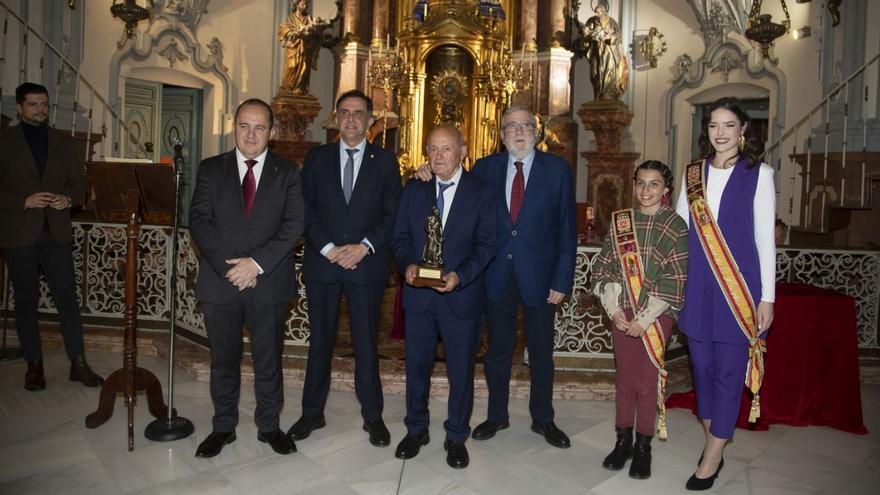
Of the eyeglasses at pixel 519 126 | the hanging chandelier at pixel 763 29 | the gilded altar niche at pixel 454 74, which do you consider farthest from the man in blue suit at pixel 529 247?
the gilded altar niche at pixel 454 74

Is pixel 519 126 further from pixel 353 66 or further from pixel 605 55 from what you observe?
pixel 353 66

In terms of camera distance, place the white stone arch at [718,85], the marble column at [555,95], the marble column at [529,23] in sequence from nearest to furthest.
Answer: the white stone arch at [718,85]
the marble column at [555,95]
the marble column at [529,23]

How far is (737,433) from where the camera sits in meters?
3.59

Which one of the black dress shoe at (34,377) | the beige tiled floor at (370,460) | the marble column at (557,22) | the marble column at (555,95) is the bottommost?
the beige tiled floor at (370,460)

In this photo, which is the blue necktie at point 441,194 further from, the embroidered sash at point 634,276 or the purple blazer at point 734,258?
the purple blazer at point 734,258

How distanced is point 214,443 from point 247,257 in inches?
34.7

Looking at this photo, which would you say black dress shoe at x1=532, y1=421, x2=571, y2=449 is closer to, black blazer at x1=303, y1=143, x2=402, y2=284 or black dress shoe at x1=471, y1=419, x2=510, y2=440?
black dress shoe at x1=471, y1=419, x2=510, y2=440

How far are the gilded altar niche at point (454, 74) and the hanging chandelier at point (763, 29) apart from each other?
129 inches

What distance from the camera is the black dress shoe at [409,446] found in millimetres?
3107

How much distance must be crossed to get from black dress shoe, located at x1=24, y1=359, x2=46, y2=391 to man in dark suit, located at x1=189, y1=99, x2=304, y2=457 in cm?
151

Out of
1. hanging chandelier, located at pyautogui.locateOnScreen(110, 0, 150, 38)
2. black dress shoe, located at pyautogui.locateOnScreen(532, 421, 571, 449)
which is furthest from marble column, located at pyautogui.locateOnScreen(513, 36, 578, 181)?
black dress shoe, located at pyautogui.locateOnScreen(532, 421, 571, 449)

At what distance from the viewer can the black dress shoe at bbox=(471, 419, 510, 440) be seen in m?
3.38

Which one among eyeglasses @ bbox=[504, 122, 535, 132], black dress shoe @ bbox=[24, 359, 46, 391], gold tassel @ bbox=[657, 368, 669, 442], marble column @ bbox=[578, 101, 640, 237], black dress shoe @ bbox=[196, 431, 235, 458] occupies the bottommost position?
black dress shoe @ bbox=[196, 431, 235, 458]

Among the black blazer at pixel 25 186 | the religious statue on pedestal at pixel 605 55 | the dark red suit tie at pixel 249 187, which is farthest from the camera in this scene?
the religious statue on pedestal at pixel 605 55
